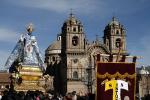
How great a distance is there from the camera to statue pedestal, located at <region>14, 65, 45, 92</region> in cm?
2291

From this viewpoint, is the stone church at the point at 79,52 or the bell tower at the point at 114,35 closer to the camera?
the stone church at the point at 79,52

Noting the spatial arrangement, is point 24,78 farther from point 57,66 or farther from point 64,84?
point 57,66

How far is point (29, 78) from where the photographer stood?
2319 centimetres

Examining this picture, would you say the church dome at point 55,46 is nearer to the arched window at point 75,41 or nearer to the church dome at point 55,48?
the church dome at point 55,48

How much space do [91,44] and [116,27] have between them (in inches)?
208

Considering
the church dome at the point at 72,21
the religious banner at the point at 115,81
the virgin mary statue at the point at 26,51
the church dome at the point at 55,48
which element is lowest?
the religious banner at the point at 115,81

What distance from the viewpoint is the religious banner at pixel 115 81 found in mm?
13984

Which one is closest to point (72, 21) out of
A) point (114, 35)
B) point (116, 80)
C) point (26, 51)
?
point (114, 35)

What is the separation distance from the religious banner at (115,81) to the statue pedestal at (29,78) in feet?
29.8

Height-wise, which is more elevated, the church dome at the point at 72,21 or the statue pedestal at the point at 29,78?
the church dome at the point at 72,21

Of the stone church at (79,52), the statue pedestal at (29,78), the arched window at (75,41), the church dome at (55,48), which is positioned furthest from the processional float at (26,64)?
the church dome at (55,48)

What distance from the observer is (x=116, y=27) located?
76000mm

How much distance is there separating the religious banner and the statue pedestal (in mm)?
9077

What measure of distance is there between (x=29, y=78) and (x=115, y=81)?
391 inches
